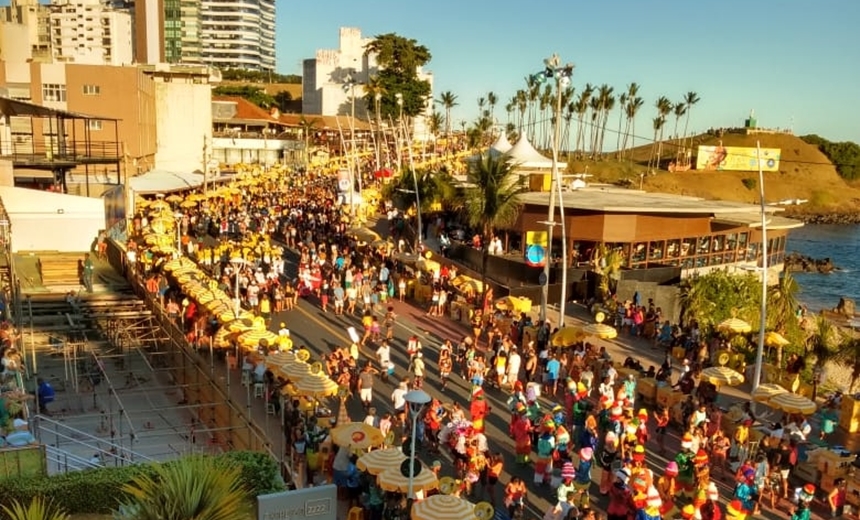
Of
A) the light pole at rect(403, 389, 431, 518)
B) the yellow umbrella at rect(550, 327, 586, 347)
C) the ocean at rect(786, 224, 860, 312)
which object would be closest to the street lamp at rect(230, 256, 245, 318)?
the yellow umbrella at rect(550, 327, 586, 347)

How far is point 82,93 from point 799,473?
5738 centimetres

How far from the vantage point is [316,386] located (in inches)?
671

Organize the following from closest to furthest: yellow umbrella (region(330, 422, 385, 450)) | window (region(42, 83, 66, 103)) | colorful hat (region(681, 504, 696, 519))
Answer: colorful hat (region(681, 504, 696, 519)) < yellow umbrella (region(330, 422, 385, 450)) < window (region(42, 83, 66, 103))

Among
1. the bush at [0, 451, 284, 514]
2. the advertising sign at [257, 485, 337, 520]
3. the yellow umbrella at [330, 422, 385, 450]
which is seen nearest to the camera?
the advertising sign at [257, 485, 337, 520]

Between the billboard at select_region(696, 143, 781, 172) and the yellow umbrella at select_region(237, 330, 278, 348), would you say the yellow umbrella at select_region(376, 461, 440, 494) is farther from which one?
the billboard at select_region(696, 143, 781, 172)

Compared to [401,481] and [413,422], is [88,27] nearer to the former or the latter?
[401,481]

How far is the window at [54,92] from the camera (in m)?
58.4

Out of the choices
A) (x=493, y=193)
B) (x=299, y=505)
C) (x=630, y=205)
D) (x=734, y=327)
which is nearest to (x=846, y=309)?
(x=630, y=205)

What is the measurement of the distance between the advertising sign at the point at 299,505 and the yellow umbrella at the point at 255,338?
32.3ft

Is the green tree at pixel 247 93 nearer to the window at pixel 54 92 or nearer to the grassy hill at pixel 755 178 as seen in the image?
the grassy hill at pixel 755 178

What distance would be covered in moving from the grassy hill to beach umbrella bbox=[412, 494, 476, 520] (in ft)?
309

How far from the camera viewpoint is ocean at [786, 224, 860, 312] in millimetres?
61178

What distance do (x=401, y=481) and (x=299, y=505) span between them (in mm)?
2468

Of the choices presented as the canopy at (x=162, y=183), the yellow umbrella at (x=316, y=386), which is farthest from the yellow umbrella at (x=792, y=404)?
the canopy at (x=162, y=183)
